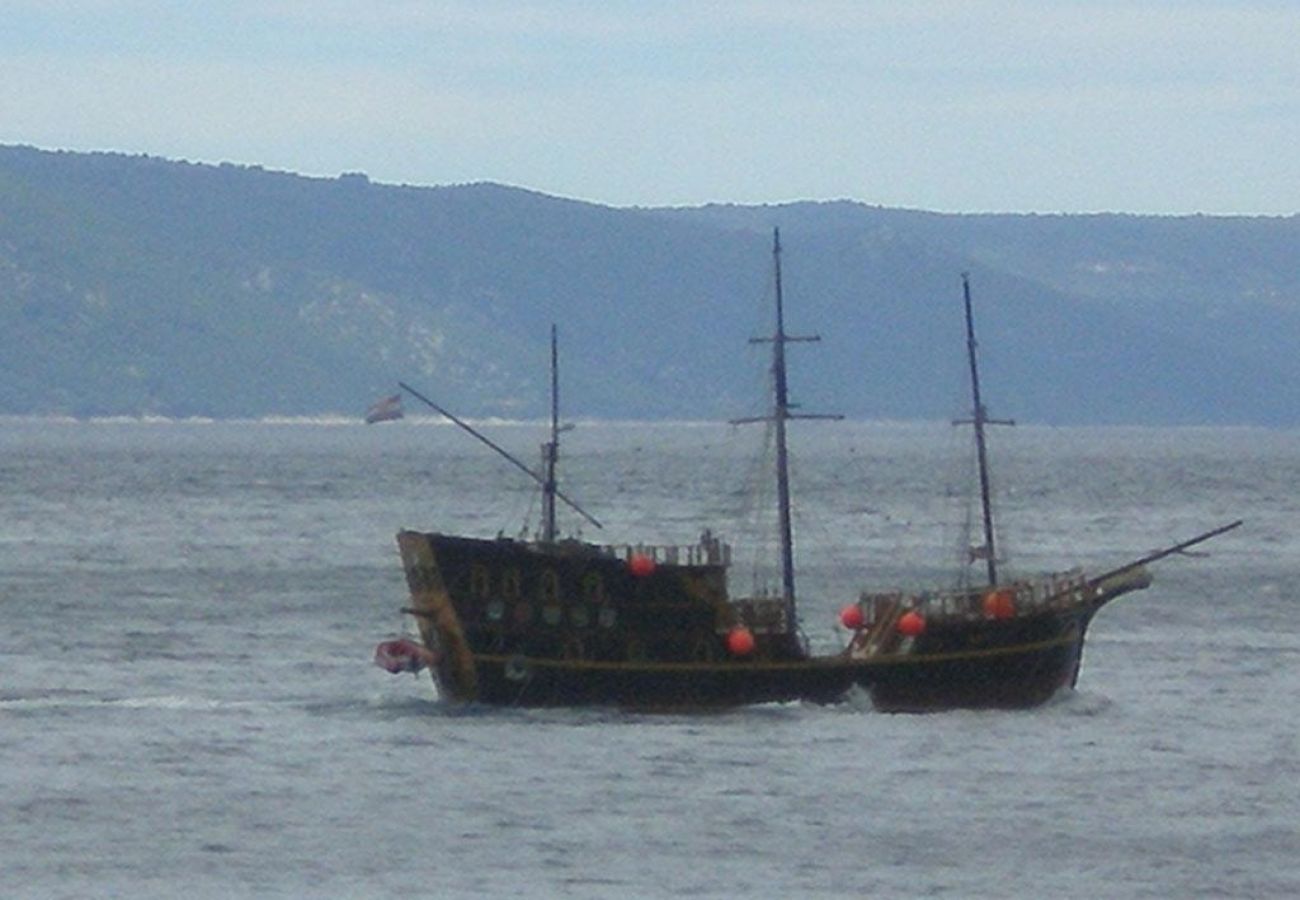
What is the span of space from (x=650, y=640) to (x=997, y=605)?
591 cm

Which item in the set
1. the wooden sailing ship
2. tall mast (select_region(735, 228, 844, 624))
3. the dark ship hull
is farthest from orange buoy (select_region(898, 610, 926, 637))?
tall mast (select_region(735, 228, 844, 624))

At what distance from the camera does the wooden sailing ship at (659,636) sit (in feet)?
200

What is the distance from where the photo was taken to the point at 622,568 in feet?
200

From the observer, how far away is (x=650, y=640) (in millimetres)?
61469

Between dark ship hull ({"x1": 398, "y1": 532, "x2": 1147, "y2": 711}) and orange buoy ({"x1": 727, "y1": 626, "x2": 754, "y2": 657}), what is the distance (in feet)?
0.13

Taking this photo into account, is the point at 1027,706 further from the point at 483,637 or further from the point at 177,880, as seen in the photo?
the point at 177,880

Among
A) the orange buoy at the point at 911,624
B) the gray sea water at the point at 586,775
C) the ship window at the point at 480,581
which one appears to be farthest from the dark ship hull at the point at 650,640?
the gray sea water at the point at 586,775

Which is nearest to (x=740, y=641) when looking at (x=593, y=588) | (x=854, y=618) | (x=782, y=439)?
(x=593, y=588)

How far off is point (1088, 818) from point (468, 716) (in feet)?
45.9

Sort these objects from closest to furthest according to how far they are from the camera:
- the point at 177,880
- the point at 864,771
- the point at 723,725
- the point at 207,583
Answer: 1. the point at 177,880
2. the point at 864,771
3. the point at 723,725
4. the point at 207,583

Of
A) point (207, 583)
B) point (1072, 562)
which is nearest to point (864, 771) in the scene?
point (207, 583)

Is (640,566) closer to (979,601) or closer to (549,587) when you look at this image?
(549,587)

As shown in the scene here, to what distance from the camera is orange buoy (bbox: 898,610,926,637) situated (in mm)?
61375

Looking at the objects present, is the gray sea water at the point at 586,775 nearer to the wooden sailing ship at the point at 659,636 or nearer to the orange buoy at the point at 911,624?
the wooden sailing ship at the point at 659,636
